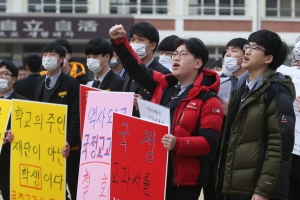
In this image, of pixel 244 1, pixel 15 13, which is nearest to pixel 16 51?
pixel 15 13

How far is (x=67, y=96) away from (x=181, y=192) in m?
2.69

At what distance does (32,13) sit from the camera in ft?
83.9

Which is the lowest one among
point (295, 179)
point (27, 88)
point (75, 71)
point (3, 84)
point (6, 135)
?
point (295, 179)

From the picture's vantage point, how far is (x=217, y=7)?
27922mm

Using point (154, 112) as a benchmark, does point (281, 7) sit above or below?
above

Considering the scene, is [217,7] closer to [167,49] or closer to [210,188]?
[167,49]

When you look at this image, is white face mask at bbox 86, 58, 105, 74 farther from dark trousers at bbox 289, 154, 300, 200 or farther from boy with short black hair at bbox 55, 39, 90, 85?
dark trousers at bbox 289, 154, 300, 200

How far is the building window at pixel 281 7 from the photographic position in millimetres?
28297

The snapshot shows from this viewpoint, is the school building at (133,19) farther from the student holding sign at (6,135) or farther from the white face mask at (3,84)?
the white face mask at (3,84)

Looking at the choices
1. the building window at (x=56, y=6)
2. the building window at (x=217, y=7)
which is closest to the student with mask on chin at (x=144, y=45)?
the building window at (x=56, y=6)

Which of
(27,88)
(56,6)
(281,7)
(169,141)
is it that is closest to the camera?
(169,141)

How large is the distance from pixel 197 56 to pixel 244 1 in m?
23.5

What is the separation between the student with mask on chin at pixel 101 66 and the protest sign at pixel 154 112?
190cm

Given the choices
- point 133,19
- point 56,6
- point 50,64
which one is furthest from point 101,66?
point 56,6
